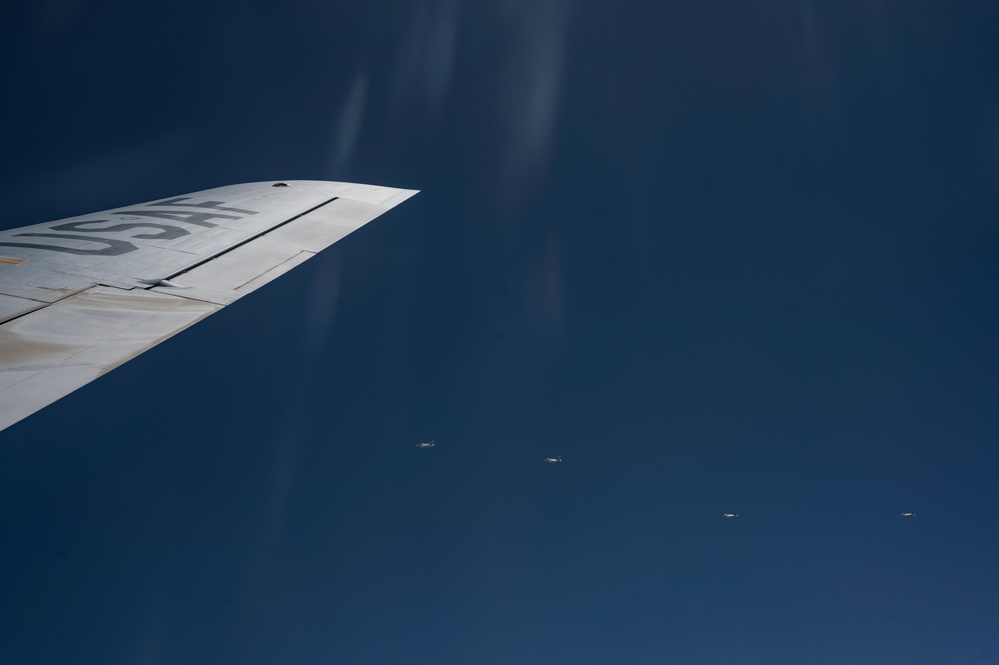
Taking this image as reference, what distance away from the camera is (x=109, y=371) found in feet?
25.2

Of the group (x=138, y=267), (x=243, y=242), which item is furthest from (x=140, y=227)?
(x=138, y=267)

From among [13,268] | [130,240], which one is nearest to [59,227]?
[130,240]

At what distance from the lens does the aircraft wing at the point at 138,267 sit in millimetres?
7832

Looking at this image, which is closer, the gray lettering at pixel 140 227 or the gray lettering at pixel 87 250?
the gray lettering at pixel 87 250

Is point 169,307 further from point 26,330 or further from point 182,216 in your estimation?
point 182,216

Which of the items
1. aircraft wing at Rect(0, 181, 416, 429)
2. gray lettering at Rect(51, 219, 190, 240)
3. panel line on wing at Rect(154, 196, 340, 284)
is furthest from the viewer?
gray lettering at Rect(51, 219, 190, 240)

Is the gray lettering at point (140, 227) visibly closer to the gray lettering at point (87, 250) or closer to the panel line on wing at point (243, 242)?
the gray lettering at point (87, 250)

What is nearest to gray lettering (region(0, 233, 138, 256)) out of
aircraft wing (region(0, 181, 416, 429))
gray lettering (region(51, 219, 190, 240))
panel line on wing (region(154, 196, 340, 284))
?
aircraft wing (region(0, 181, 416, 429))

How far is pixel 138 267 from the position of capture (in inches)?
431

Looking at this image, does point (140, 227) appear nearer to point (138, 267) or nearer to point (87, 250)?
point (87, 250)

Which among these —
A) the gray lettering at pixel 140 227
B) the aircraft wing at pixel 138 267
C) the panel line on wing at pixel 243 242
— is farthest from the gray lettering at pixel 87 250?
the panel line on wing at pixel 243 242

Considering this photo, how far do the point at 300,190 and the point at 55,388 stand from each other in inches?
358

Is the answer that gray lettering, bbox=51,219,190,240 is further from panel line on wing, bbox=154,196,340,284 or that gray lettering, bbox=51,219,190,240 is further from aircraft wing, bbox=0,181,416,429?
panel line on wing, bbox=154,196,340,284

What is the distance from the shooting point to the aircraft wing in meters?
7.83
